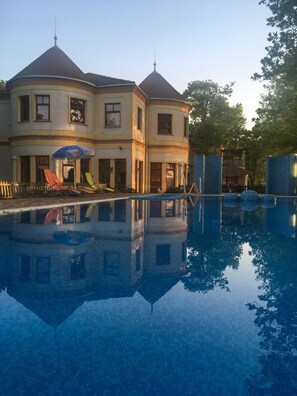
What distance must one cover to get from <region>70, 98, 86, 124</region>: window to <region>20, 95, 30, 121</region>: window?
3071 mm

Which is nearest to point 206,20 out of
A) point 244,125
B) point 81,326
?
point 81,326

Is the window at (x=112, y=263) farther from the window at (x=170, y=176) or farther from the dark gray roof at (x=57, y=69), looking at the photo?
the window at (x=170, y=176)

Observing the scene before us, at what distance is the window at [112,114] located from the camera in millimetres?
25625

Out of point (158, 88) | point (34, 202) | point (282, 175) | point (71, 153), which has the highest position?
point (158, 88)

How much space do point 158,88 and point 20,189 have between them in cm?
1715

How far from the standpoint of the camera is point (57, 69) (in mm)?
24281

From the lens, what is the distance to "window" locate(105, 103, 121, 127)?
2562 cm

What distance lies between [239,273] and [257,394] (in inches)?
129

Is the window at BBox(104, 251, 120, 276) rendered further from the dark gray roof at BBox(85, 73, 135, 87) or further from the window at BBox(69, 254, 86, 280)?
the dark gray roof at BBox(85, 73, 135, 87)

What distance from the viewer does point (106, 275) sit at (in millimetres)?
5117

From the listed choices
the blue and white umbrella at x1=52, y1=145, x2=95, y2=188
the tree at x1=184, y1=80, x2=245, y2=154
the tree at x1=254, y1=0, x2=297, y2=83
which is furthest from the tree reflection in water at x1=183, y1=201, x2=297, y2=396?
the tree at x1=184, y1=80, x2=245, y2=154

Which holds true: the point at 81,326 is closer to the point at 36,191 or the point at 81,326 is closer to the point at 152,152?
the point at 36,191

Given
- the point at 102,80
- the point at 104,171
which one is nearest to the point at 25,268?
the point at 104,171

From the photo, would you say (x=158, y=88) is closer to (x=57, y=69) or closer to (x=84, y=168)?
(x=57, y=69)
